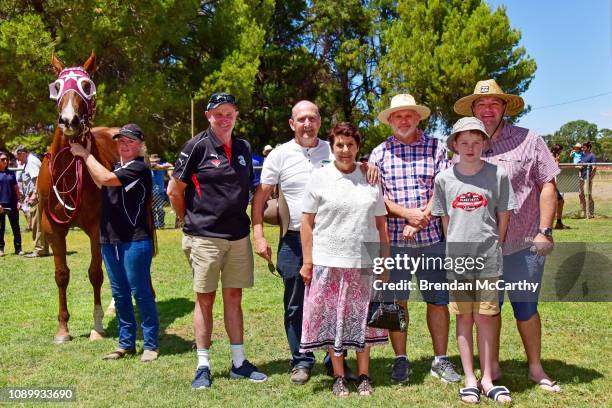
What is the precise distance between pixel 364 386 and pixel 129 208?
8.31 feet

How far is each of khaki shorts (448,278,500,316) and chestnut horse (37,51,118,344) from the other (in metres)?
3.72

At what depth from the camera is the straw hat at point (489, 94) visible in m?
4.44

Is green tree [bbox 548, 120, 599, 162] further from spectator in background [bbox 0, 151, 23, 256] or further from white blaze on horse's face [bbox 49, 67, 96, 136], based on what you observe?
white blaze on horse's face [bbox 49, 67, 96, 136]

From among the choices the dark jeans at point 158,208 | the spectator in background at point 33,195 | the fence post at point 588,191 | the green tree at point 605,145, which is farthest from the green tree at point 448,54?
the green tree at point 605,145

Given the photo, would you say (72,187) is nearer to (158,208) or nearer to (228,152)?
(228,152)

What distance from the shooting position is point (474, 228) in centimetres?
395

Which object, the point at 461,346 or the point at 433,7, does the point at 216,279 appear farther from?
the point at 433,7

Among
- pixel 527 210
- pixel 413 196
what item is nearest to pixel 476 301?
pixel 527 210

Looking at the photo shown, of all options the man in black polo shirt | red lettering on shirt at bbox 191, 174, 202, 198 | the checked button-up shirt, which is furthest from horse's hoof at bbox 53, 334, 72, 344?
the checked button-up shirt

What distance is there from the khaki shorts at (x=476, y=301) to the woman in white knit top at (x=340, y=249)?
63 cm

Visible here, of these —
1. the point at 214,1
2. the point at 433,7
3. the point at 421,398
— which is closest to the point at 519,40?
the point at 433,7

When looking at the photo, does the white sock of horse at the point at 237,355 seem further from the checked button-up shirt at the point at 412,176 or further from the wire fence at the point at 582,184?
the wire fence at the point at 582,184

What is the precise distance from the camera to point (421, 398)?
414cm

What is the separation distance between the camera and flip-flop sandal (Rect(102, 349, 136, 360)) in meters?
5.18
